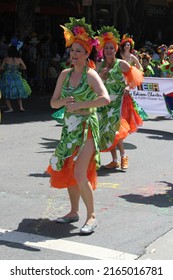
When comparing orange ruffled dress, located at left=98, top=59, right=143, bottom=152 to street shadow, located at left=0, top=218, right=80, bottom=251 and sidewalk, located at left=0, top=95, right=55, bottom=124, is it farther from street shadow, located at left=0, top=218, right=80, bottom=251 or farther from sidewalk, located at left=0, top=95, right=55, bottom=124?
sidewalk, located at left=0, top=95, right=55, bottom=124

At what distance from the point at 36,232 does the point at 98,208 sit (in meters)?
1.07

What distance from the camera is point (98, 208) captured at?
6383 mm

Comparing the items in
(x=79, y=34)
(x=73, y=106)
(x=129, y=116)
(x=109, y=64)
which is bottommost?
(x=129, y=116)

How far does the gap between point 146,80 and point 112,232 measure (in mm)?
8203

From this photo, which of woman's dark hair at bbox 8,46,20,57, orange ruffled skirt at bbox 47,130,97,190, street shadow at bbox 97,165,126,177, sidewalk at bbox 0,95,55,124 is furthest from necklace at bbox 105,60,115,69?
woman's dark hair at bbox 8,46,20,57

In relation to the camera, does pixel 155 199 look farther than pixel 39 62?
No

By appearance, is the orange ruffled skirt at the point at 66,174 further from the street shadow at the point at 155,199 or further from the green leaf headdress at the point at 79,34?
the street shadow at the point at 155,199

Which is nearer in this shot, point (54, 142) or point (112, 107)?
point (112, 107)

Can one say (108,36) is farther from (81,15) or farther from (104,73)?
(81,15)

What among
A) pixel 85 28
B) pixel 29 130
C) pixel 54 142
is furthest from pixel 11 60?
pixel 85 28

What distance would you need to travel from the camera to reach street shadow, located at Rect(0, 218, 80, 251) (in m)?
5.19

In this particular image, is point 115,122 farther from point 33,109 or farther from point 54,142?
point 33,109

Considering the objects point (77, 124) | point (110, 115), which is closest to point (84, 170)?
point (77, 124)

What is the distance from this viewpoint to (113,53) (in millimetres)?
7641
